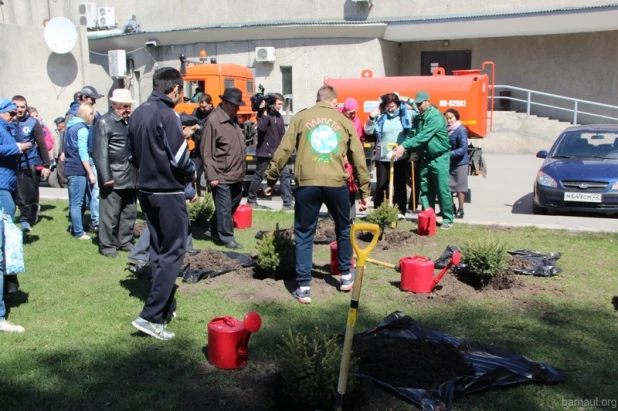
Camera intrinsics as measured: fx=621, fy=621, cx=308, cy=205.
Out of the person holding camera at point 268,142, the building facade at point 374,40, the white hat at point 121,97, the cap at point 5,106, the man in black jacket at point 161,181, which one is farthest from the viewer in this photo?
the building facade at point 374,40

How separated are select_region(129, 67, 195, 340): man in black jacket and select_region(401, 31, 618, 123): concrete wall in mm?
20126

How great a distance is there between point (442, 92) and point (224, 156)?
771cm

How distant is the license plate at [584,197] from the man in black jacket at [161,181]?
745 cm

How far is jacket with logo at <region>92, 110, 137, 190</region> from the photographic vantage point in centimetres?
720

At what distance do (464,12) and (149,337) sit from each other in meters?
19.8

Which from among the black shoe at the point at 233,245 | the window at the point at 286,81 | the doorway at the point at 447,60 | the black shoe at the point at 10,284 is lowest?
the black shoe at the point at 233,245

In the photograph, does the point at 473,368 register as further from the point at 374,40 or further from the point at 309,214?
the point at 374,40

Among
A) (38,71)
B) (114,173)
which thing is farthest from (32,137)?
(38,71)

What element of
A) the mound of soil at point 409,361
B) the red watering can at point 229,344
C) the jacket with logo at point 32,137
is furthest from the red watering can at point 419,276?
the jacket with logo at point 32,137

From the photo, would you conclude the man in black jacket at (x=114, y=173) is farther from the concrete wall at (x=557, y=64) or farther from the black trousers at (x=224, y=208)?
the concrete wall at (x=557, y=64)

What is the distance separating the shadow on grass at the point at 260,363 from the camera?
3.98 metres

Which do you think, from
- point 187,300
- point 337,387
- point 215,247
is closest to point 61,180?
point 215,247

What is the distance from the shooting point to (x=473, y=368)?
13.7 ft

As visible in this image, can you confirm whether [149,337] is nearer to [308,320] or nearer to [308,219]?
[308,320]
